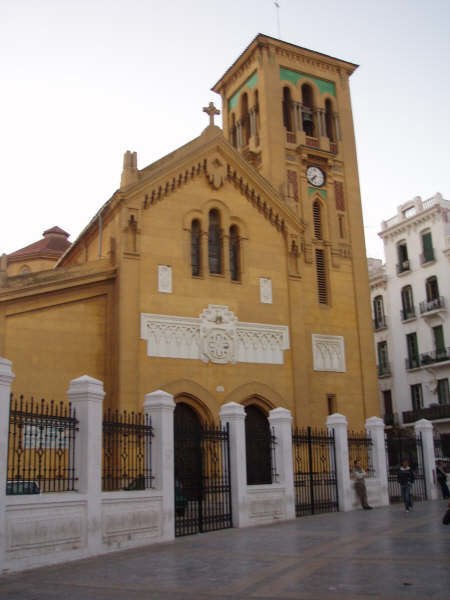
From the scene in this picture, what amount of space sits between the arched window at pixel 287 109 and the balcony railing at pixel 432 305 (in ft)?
47.3

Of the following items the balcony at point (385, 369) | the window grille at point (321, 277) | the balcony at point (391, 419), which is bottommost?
the balcony at point (391, 419)

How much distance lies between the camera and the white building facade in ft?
128

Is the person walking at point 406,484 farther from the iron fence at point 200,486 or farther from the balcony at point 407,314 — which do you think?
the balcony at point 407,314

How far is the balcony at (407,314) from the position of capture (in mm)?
41356

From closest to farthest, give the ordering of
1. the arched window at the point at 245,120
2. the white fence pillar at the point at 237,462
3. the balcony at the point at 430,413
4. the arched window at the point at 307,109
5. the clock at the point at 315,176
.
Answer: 1. the white fence pillar at the point at 237,462
2. the clock at the point at 315,176
3. the arched window at the point at 307,109
4. the arched window at the point at 245,120
5. the balcony at the point at 430,413

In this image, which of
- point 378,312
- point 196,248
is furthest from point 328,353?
point 378,312

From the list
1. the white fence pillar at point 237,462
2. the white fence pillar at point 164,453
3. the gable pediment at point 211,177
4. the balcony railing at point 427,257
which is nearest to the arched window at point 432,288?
the balcony railing at point 427,257

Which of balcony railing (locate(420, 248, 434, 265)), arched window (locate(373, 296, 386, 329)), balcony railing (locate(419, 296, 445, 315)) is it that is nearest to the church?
balcony railing (locate(420, 248, 434, 265))

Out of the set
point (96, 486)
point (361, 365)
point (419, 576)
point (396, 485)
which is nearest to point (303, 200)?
point (361, 365)

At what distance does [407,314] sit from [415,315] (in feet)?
2.45

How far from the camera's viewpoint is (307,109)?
104 ft

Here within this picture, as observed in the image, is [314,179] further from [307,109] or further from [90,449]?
[90,449]

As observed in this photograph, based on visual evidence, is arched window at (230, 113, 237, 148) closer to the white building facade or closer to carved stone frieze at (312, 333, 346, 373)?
carved stone frieze at (312, 333, 346, 373)

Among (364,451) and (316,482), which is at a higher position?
(364,451)
